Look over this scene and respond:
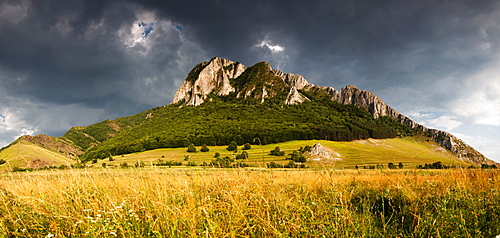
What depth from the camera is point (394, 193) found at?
5.95 metres

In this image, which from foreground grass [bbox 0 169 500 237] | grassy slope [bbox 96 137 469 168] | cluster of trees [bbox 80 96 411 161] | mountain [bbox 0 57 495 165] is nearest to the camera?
foreground grass [bbox 0 169 500 237]

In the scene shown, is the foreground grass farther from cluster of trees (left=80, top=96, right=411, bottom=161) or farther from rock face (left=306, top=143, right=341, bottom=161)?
cluster of trees (left=80, top=96, right=411, bottom=161)

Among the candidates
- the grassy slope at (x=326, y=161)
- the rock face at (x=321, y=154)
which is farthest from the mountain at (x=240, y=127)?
the rock face at (x=321, y=154)

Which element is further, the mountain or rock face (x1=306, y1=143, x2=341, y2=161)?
the mountain

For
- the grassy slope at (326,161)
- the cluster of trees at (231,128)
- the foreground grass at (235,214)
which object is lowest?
the grassy slope at (326,161)

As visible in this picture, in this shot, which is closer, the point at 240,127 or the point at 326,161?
the point at 326,161

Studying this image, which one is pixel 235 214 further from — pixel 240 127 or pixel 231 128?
pixel 240 127

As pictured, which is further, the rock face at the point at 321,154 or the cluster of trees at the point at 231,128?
the cluster of trees at the point at 231,128

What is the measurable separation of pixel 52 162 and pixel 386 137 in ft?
581

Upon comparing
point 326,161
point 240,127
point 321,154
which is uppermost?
point 240,127

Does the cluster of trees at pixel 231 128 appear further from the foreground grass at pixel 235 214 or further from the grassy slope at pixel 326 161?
the foreground grass at pixel 235 214

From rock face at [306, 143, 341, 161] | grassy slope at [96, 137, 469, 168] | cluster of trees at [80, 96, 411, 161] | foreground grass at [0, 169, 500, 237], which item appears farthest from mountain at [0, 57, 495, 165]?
foreground grass at [0, 169, 500, 237]

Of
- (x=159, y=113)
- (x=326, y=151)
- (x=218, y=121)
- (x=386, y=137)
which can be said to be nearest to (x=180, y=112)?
(x=159, y=113)

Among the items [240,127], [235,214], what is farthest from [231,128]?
[235,214]
